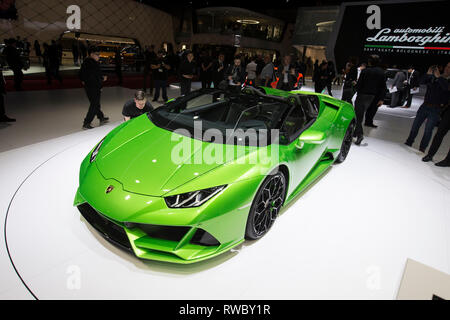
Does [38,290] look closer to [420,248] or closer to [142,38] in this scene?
[420,248]

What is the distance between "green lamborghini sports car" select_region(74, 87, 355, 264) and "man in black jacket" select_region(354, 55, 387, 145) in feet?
8.36

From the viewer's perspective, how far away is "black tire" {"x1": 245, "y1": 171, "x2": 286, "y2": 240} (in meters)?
1.96

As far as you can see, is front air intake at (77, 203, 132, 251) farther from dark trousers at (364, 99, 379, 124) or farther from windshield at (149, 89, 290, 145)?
dark trousers at (364, 99, 379, 124)

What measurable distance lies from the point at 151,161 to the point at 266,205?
36.7 inches

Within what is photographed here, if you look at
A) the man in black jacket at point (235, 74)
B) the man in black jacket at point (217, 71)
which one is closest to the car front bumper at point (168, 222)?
the man in black jacket at point (235, 74)

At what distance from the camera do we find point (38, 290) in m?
1.58

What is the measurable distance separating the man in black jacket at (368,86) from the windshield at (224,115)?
305 cm

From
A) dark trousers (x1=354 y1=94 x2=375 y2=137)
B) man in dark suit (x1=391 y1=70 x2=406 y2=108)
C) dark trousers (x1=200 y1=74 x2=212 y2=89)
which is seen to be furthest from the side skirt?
man in dark suit (x1=391 y1=70 x2=406 y2=108)

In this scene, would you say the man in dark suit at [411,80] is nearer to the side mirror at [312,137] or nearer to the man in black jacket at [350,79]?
the man in black jacket at [350,79]

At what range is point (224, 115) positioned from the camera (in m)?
2.77

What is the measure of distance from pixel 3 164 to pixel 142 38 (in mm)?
20181

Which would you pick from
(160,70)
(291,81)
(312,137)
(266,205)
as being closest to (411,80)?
(291,81)
